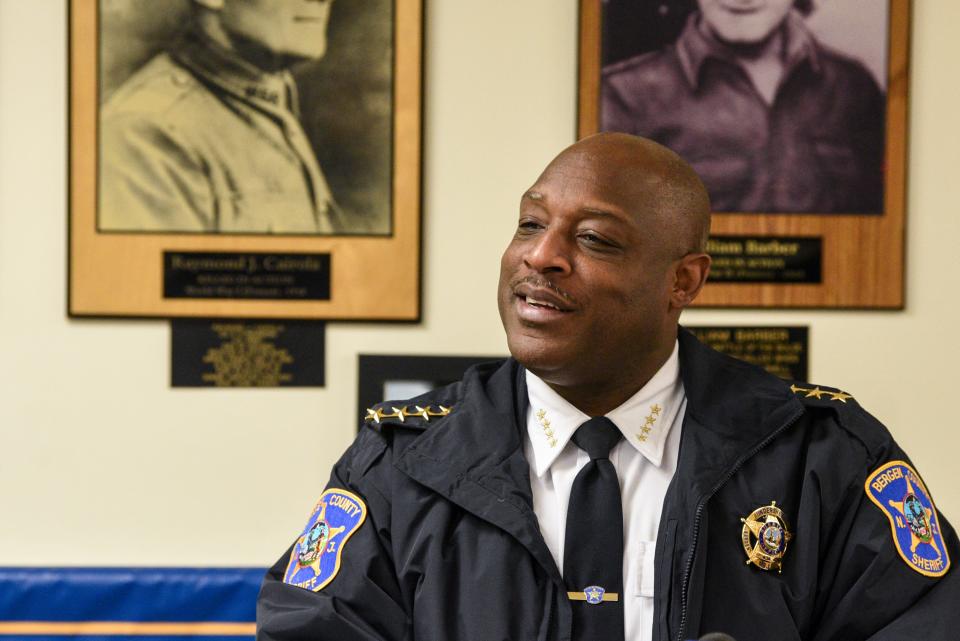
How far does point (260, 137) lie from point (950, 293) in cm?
138

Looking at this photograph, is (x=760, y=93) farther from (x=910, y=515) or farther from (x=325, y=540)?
(x=325, y=540)

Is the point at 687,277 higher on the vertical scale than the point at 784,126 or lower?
lower

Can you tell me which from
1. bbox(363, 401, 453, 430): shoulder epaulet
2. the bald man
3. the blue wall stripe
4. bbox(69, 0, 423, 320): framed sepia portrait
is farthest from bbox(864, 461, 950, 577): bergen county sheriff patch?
the blue wall stripe

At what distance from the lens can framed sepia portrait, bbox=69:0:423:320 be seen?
1966 millimetres

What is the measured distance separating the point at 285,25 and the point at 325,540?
43.1 inches

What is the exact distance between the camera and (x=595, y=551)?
1.25m

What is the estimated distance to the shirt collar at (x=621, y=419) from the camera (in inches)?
52.2

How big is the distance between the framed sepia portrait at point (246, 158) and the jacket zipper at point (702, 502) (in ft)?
2.81

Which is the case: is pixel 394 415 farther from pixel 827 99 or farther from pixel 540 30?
pixel 827 99

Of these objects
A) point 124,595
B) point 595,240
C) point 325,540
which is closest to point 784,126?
point 595,240

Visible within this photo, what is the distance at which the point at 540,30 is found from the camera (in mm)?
2021

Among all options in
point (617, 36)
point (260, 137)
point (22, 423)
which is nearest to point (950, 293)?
point (617, 36)

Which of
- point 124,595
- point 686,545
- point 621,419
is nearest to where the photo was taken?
point 686,545

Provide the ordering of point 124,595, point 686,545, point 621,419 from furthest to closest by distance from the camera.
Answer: point 124,595 < point 621,419 < point 686,545
